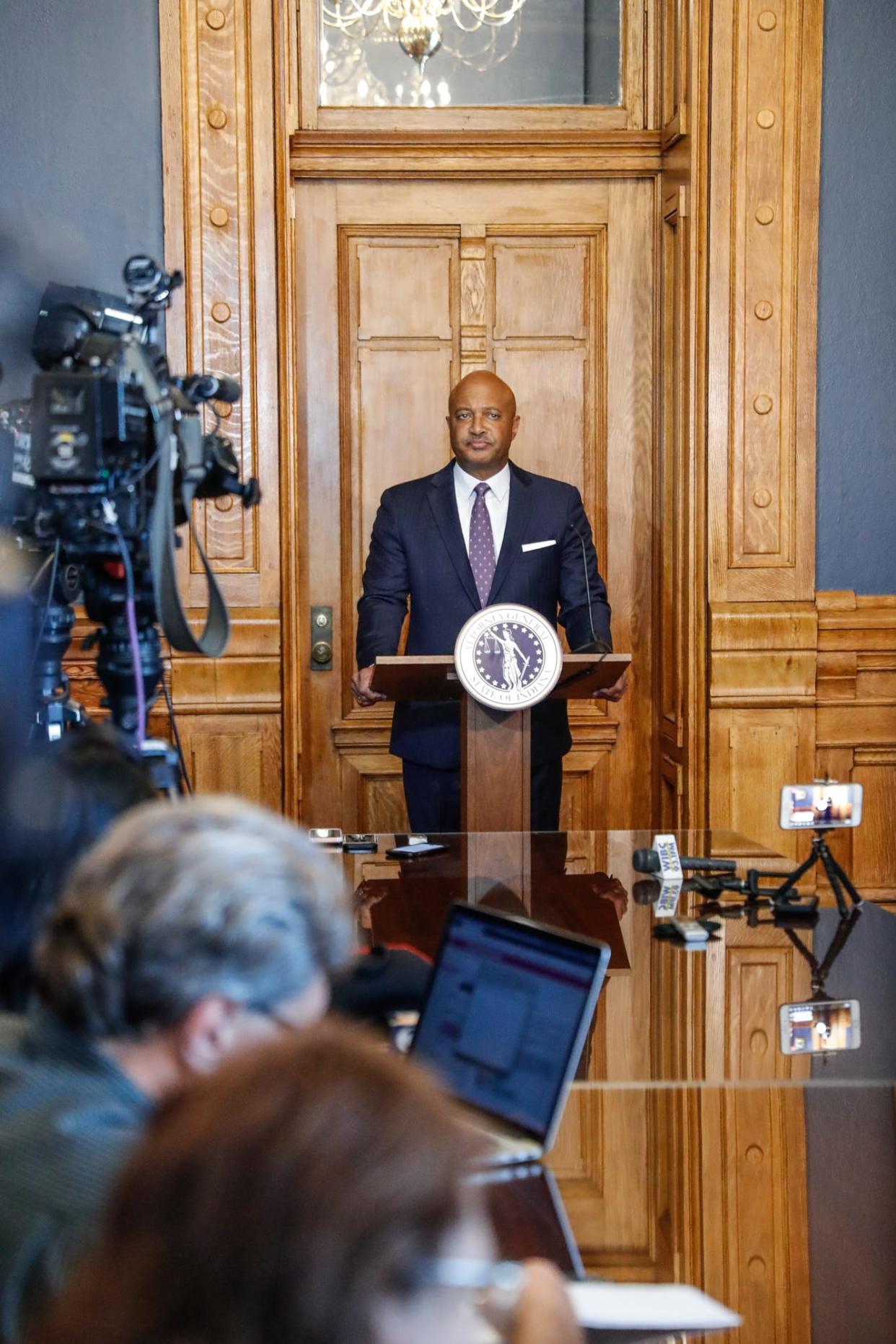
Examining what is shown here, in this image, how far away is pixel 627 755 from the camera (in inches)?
194

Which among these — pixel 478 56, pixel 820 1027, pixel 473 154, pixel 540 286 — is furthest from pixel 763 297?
pixel 820 1027

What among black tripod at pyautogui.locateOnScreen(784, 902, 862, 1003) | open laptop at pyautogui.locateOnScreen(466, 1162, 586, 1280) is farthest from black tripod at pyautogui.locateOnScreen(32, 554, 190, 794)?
black tripod at pyautogui.locateOnScreen(784, 902, 862, 1003)

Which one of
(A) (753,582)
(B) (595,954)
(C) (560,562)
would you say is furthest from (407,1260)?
(A) (753,582)

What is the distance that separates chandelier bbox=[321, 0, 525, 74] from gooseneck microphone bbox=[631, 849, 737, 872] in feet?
9.44

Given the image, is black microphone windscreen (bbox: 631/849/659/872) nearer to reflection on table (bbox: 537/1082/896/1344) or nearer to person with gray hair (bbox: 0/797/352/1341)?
reflection on table (bbox: 537/1082/896/1344)

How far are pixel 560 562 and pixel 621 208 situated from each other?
139 centimetres

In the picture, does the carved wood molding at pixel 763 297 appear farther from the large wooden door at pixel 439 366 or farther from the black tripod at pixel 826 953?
the black tripod at pixel 826 953

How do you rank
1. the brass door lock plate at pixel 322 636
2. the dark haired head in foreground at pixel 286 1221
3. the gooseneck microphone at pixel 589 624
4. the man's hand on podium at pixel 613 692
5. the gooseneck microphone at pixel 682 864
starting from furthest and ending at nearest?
1. the brass door lock plate at pixel 322 636
2. the man's hand on podium at pixel 613 692
3. the gooseneck microphone at pixel 589 624
4. the gooseneck microphone at pixel 682 864
5. the dark haired head in foreground at pixel 286 1221

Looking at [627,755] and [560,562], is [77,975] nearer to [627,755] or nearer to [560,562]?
[560,562]

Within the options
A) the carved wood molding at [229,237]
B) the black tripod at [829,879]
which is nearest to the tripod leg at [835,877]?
the black tripod at [829,879]

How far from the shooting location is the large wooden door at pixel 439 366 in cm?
480

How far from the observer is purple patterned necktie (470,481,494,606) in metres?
4.21

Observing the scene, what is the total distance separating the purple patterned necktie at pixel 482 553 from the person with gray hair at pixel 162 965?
10.4 feet

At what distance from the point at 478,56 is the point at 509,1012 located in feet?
13.1
